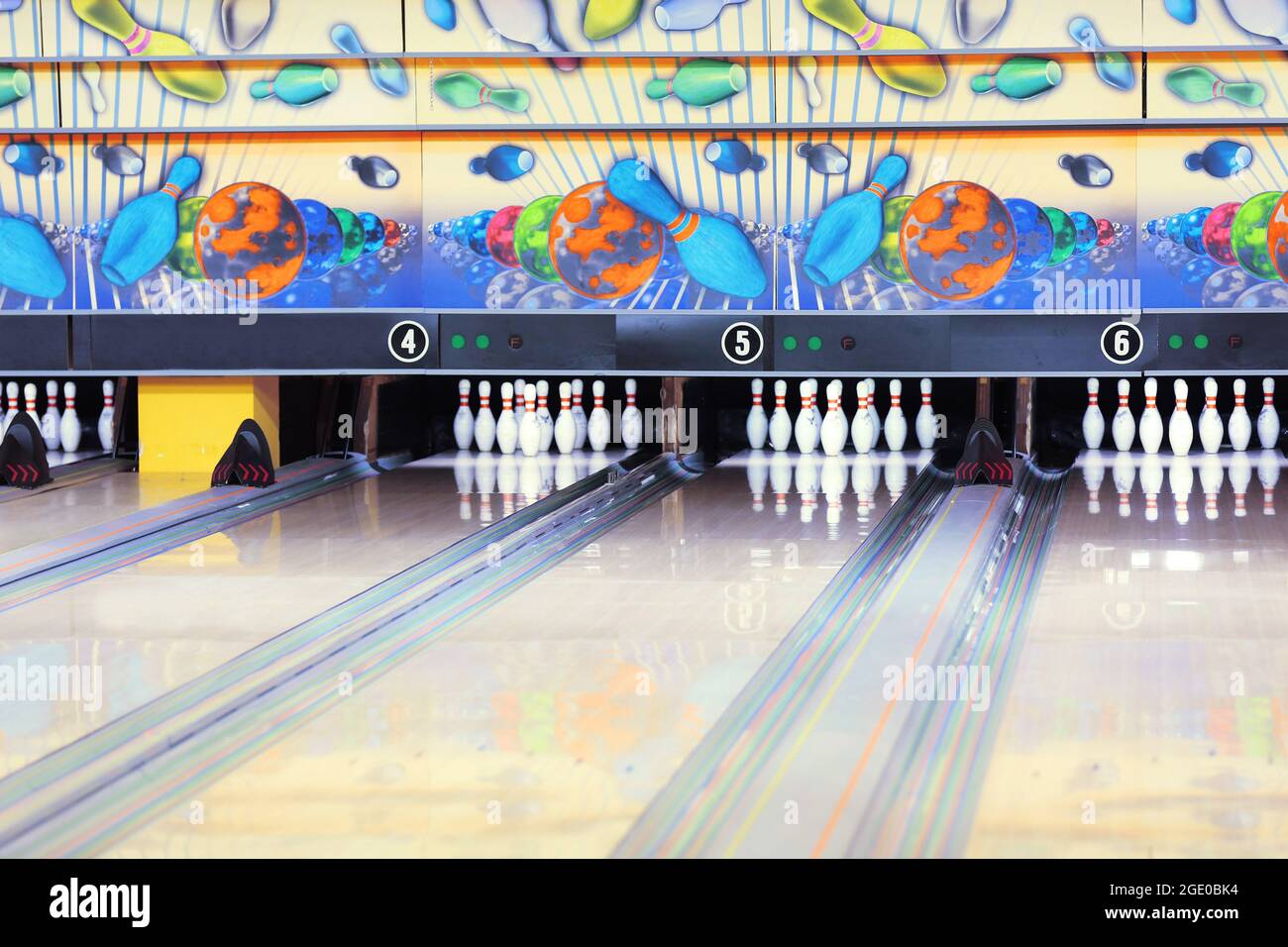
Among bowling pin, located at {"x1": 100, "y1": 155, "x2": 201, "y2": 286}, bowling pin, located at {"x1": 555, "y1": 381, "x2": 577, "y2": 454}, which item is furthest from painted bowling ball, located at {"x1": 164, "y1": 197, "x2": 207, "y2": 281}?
bowling pin, located at {"x1": 555, "y1": 381, "x2": 577, "y2": 454}

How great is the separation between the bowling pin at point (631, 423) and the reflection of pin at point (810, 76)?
1.23m

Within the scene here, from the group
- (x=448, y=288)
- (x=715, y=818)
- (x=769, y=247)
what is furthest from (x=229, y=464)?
(x=715, y=818)

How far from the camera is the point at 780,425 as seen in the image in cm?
564

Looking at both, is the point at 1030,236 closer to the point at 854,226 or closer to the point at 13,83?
the point at 854,226

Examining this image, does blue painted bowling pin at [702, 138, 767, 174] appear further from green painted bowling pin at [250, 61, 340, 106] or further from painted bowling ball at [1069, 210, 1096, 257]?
green painted bowling pin at [250, 61, 340, 106]

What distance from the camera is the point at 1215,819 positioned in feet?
5.62

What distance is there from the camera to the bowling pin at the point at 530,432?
5.67 metres

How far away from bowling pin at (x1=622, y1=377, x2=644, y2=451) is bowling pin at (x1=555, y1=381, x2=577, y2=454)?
187 mm

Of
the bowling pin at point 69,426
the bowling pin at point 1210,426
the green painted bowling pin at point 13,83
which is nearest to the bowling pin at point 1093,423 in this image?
the bowling pin at point 1210,426

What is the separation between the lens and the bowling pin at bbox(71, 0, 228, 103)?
5293 millimetres

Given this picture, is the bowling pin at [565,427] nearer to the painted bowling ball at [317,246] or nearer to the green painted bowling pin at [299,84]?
the painted bowling ball at [317,246]

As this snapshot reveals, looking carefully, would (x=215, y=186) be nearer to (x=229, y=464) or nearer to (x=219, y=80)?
(x=219, y=80)

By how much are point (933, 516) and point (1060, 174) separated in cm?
163

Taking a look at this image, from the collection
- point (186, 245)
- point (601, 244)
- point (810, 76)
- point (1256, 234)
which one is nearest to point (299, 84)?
point (186, 245)
